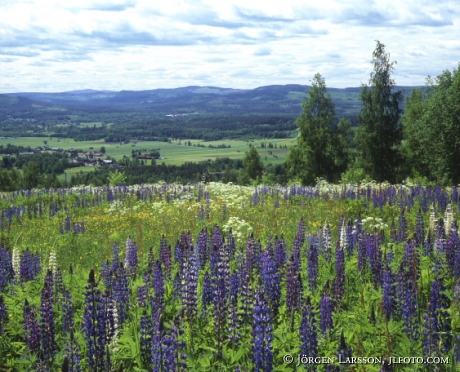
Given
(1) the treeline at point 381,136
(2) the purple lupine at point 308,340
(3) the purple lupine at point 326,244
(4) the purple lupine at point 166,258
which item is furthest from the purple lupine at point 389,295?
(1) the treeline at point 381,136

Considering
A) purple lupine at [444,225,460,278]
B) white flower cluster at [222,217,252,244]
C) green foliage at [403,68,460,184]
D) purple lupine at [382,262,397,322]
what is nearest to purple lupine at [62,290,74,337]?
purple lupine at [382,262,397,322]

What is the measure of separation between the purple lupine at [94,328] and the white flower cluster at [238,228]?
696cm

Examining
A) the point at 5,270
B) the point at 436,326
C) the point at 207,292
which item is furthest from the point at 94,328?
the point at 5,270

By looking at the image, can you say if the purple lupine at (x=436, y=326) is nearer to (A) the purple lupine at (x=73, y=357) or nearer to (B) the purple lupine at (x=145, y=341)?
(B) the purple lupine at (x=145, y=341)

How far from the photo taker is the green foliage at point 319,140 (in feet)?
164

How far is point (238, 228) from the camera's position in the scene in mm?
13055

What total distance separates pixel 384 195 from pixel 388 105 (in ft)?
104

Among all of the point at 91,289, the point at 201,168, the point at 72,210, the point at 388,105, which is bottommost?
the point at 201,168

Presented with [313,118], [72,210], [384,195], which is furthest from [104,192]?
[313,118]

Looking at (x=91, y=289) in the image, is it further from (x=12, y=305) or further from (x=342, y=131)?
(x=342, y=131)

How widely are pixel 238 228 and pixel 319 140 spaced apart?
38.5 m

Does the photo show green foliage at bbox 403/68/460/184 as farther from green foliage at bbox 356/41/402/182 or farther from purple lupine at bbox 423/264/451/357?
purple lupine at bbox 423/264/451/357

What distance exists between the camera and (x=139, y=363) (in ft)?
18.0

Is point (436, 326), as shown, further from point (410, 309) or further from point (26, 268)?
point (26, 268)
